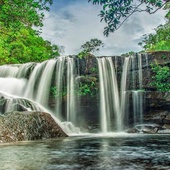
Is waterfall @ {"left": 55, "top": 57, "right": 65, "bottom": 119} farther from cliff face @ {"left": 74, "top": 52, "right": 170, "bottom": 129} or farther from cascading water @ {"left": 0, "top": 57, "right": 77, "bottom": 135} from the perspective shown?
cliff face @ {"left": 74, "top": 52, "right": 170, "bottom": 129}

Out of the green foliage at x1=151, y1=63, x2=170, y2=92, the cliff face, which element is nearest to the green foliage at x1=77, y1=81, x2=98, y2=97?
the cliff face

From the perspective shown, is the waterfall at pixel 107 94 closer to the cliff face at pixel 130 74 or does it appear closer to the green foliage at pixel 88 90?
the cliff face at pixel 130 74

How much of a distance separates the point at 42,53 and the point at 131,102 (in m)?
13.9

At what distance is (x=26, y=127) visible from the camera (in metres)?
9.63

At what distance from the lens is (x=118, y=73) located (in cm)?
1895

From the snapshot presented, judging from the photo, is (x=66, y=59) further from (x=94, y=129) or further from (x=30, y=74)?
(x=94, y=129)

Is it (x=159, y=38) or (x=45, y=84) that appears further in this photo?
(x=159, y=38)

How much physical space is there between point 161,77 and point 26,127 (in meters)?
11.1

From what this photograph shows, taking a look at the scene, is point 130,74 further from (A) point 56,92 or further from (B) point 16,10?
(B) point 16,10

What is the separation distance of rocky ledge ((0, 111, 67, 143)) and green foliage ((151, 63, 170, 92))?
9.54 metres

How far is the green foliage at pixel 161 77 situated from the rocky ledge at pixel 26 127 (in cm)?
954

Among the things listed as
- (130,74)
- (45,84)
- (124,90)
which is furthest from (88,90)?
(130,74)

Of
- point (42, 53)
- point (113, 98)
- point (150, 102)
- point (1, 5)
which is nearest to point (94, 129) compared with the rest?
point (113, 98)

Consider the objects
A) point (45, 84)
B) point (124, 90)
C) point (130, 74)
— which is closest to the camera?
point (45, 84)
